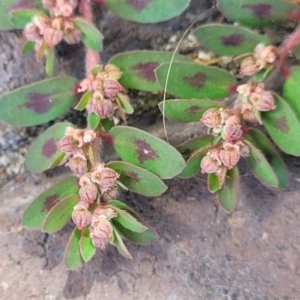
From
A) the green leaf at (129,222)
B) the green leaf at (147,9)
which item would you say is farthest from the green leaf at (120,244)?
the green leaf at (147,9)

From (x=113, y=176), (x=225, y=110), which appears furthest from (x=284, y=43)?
(x=113, y=176)

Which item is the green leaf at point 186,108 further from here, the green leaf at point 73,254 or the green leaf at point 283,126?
the green leaf at point 73,254

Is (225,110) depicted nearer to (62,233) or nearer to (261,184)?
(261,184)

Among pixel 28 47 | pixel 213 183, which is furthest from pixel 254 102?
pixel 28 47

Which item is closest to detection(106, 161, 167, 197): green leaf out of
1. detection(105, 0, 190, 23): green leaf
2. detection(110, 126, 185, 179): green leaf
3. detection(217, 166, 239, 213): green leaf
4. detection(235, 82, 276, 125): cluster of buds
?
detection(110, 126, 185, 179): green leaf

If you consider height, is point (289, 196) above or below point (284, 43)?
below

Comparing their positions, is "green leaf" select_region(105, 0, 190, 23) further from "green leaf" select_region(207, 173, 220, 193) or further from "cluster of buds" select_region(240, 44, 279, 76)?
"green leaf" select_region(207, 173, 220, 193)
